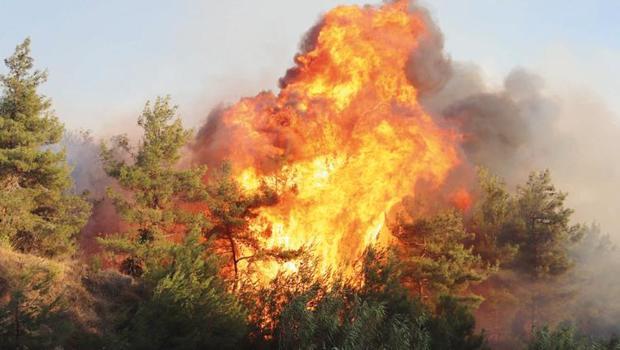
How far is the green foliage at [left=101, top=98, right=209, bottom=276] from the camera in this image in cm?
2991

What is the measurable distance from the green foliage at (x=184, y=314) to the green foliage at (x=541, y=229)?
1048 inches

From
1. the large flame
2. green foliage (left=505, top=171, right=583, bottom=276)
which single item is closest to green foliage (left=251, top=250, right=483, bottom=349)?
the large flame

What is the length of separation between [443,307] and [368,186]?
46.6ft

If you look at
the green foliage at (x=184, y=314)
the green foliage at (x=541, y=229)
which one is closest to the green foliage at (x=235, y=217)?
the green foliage at (x=184, y=314)

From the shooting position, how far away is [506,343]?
41.4 meters

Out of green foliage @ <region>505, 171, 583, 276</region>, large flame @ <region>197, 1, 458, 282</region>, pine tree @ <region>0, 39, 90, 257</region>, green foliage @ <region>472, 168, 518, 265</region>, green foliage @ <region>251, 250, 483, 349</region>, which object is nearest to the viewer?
green foliage @ <region>251, 250, 483, 349</region>

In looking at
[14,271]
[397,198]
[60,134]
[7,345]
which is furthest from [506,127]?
[7,345]

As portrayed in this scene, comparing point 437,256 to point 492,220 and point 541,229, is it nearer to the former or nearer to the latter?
point 492,220

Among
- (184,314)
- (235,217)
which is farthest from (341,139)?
(184,314)

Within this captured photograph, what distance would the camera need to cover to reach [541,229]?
3959 centimetres

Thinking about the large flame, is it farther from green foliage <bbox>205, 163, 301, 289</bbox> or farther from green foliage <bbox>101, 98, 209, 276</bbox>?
green foliage <bbox>101, 98, 209, 276</bbox>

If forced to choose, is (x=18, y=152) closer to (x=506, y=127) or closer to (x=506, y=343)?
(x=506, y=343)

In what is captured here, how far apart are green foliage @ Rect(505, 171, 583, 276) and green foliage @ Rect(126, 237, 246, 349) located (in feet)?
87.3

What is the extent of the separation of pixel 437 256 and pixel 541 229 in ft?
30.5
